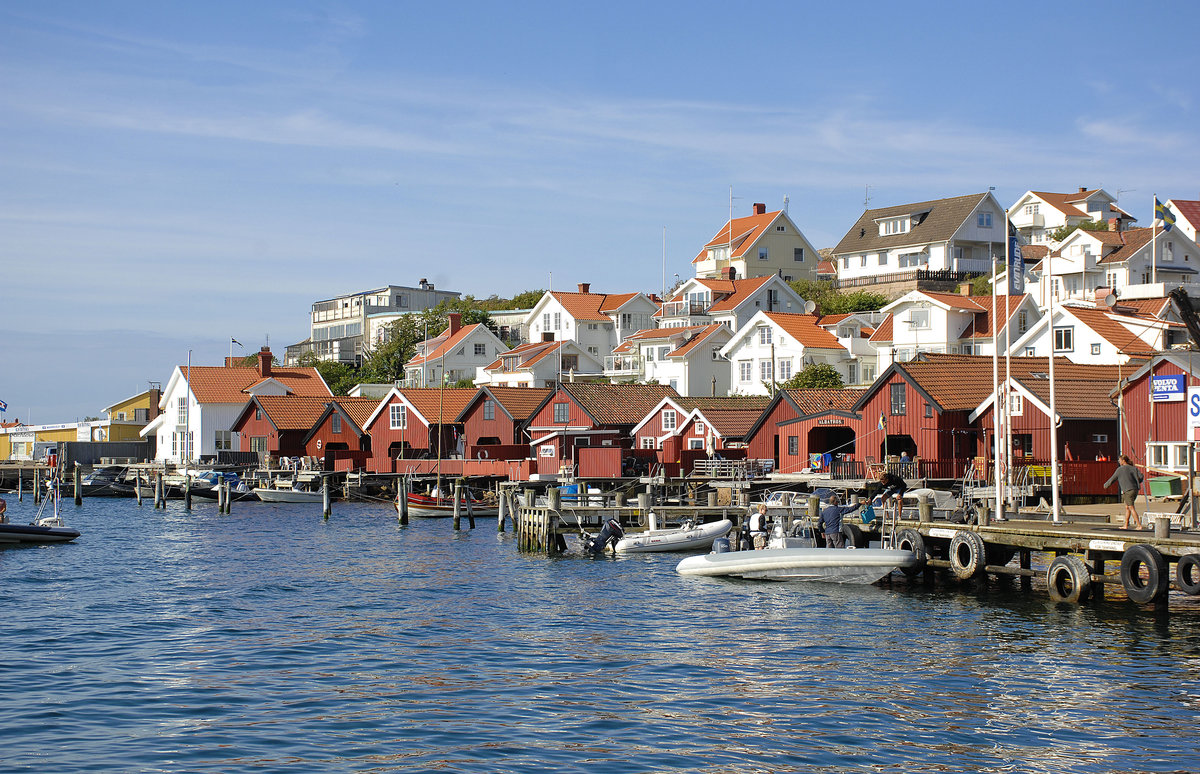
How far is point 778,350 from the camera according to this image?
87.6 metres

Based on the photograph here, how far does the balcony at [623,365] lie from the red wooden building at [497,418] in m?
19.6

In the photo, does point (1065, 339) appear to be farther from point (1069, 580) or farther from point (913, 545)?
point (1069, 580)

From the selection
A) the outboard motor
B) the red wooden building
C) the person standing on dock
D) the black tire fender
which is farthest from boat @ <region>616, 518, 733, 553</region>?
the red wooden building

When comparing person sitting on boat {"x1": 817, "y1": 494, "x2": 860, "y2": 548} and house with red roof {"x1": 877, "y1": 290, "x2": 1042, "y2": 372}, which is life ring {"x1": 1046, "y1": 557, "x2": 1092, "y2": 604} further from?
house with red roof {"x1": 877, "y1": 290, "x2": 1042, "y2": 372}

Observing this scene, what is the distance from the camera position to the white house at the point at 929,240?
106 meters

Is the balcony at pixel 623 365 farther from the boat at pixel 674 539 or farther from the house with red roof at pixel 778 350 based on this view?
the boat at pixel 674 539

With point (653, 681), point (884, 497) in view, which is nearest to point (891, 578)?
point (884, 497)

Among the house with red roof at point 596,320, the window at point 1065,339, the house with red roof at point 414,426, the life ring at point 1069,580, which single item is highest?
the house with red roof at point 596,320

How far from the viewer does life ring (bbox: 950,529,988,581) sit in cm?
3512

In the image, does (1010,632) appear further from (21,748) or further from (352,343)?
(352,343)

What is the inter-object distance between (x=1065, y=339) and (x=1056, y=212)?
2047 inches

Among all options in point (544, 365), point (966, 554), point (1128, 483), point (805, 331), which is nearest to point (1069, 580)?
point (1128, 483)

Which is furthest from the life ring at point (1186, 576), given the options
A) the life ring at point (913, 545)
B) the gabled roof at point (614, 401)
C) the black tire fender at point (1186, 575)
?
the gabled roof at point (614, 401)

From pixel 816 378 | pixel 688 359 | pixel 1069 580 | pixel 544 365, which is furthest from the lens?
pixel 544 365
